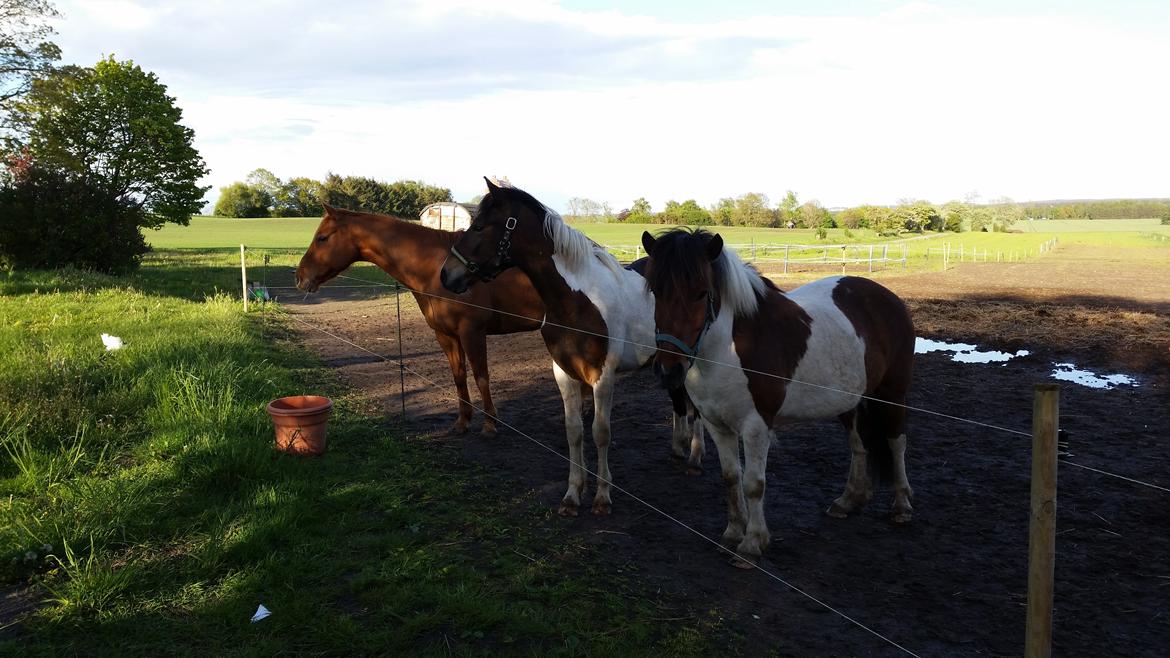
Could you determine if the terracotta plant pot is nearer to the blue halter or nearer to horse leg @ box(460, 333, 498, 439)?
horse leg @ box(460, 333, 498, 439)

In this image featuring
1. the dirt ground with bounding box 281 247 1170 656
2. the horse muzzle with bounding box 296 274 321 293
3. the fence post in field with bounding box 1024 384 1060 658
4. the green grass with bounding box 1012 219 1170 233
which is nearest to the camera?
the fence post in field with bounding box 1024 384 1060 658

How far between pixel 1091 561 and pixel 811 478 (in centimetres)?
198

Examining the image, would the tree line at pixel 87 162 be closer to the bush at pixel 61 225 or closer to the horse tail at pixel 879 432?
the bush at pixel 61 225

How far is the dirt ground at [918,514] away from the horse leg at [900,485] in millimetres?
123

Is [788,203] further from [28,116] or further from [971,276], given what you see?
[28,116]

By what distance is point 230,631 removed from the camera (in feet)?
11.0

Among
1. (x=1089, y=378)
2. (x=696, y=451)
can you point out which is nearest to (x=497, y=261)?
(x=696, y=451)

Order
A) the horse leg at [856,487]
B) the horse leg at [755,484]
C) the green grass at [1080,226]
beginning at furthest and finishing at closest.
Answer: the green grass at [1080,226] → the horse leg at [856,487] → the horse leg at [755,484]

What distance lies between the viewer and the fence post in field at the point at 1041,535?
2.20 meters

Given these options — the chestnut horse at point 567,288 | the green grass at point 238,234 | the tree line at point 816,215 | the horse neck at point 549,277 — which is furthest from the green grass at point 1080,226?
the horse neck at point 549,277

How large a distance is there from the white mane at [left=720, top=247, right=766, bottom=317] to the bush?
20553mm

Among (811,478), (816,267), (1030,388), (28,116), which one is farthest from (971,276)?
(28,116)

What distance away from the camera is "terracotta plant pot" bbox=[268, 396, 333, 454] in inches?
223

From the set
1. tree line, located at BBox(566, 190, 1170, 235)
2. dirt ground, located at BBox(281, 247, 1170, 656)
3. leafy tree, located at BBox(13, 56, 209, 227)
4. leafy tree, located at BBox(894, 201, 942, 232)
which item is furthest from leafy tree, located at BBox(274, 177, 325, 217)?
dirt ground, located at BBox(281, 247, 1170, 656)
